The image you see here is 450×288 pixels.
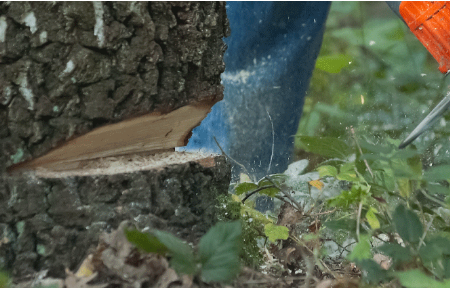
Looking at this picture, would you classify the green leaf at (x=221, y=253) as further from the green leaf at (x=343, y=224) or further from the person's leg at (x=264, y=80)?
the person's leg at (x=264, y=80)

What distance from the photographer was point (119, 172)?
27.2 inches

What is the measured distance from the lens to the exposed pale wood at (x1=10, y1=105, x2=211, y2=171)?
72 cm

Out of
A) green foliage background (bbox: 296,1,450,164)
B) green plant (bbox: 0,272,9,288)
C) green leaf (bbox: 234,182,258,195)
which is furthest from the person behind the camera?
green foliage background (bbox: 296,1,450,164)

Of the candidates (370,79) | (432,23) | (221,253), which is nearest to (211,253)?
(221,253)

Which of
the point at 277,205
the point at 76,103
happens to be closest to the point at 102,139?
the point at 76,103

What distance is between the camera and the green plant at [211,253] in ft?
1.60

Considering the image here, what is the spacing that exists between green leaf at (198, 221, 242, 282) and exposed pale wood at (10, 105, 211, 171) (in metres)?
0.33

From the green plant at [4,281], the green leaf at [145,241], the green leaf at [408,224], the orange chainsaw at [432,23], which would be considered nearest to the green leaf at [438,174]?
the green leaf at [408,224]

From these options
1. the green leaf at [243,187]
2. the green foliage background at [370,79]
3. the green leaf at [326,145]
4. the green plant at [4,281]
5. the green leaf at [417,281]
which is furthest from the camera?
the green foliage background at [370,79]

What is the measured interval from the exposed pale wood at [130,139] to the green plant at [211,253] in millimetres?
280

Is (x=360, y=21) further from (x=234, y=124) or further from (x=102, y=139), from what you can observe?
(x=102, y=139)

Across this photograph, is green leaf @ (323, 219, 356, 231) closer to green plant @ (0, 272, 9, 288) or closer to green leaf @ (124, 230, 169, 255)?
green leaf @ (124, 230, 169, 255)

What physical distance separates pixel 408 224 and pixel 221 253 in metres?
0.28

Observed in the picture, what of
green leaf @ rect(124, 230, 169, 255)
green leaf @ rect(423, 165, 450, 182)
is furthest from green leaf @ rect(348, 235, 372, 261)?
green leaf @ rect(124, 230, 169, 255)
